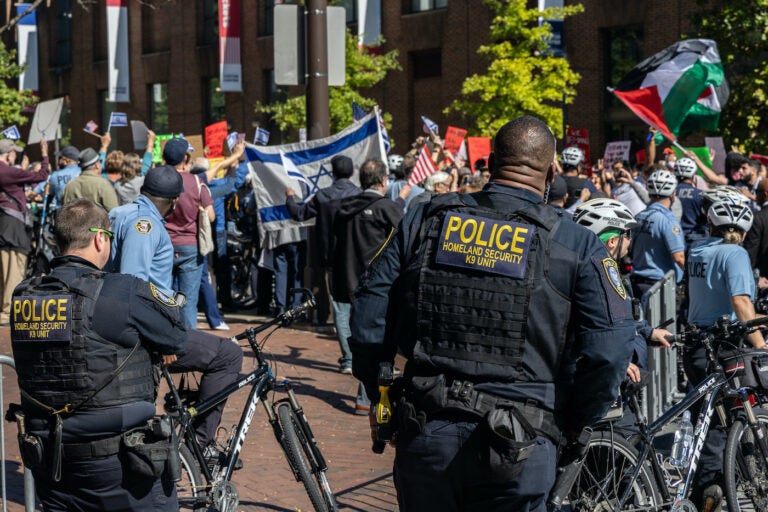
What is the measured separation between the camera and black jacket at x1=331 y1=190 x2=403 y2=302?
9.52 m

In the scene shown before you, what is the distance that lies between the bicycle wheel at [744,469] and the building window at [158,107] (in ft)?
126

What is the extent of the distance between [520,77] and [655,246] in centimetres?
1584

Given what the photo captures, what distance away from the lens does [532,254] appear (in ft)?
11.9

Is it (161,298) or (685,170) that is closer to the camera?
(161,298)

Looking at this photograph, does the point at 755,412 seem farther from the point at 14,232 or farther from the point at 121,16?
the point at 121,16

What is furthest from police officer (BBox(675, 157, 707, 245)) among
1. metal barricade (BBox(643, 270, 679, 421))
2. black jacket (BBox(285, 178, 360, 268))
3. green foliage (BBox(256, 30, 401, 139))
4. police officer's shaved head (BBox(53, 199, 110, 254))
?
green foliage (BBox(256, 30, 401, 139))

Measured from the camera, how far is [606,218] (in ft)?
19.7

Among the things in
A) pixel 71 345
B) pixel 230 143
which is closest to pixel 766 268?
pixel 71 345

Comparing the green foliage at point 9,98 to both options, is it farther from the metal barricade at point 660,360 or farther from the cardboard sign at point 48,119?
the metal barricade at point 660,360

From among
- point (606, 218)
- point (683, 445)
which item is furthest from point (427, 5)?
point (683, 445)

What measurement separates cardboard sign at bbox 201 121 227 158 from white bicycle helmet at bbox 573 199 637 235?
13.2m

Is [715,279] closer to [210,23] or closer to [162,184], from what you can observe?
[162,184]

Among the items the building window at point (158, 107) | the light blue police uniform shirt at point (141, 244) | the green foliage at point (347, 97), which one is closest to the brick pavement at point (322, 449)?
the light blue police uniform shirt at point (141, 244)

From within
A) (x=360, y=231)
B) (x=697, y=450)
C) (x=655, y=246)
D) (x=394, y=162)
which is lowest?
(x=697, y=450)
